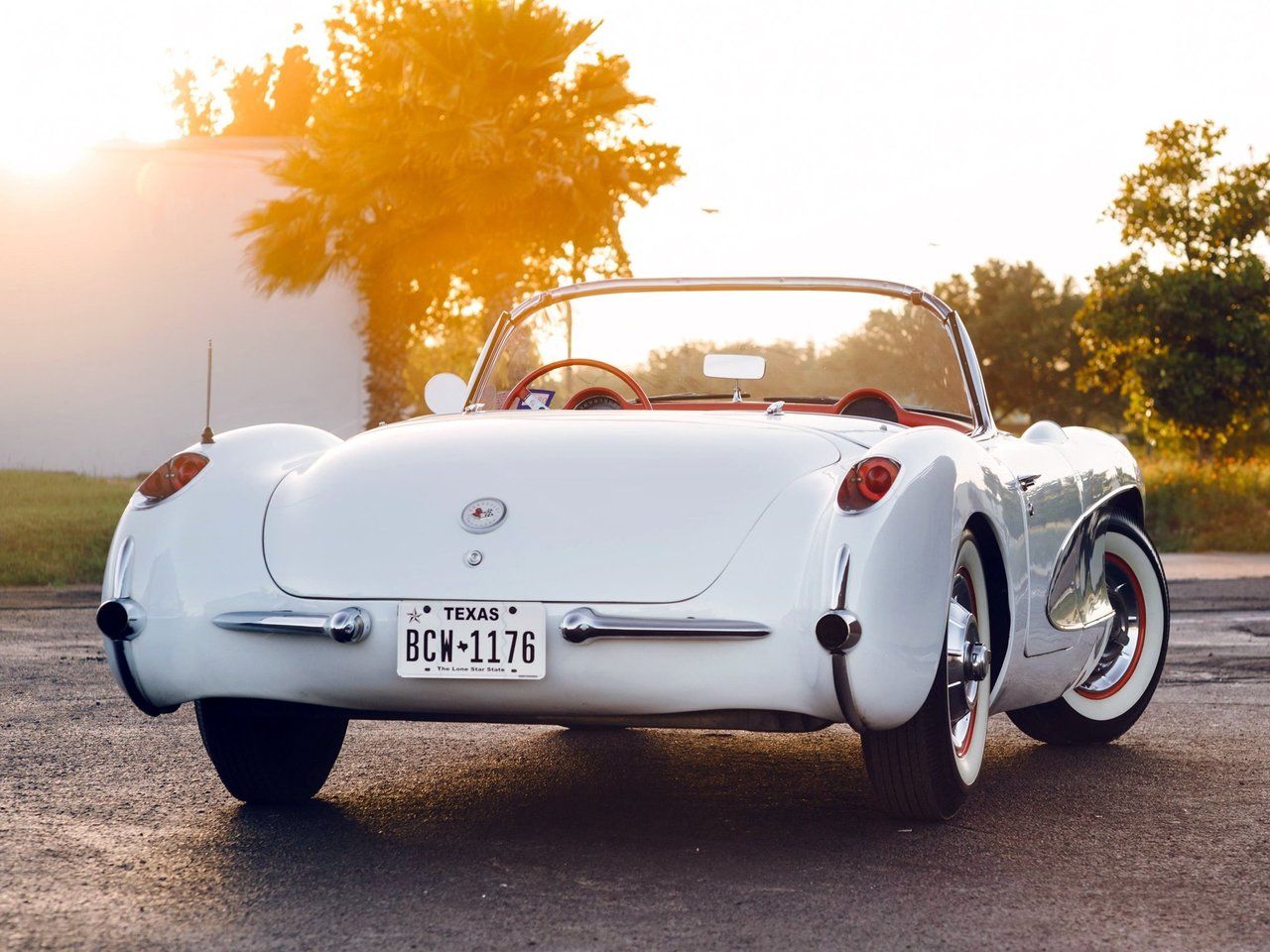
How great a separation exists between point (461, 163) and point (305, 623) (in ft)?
60.2

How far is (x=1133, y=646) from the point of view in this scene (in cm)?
591

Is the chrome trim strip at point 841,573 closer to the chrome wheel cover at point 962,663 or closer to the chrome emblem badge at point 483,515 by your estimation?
the chrome wheel cover at point 962,663

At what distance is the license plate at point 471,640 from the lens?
12.2ft

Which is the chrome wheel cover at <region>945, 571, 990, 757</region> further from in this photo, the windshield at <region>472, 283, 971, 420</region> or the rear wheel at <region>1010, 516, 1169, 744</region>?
the rear wheel at <region>1010, 516, 1169, 744</region>

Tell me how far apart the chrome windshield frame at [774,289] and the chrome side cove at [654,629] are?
1.85m

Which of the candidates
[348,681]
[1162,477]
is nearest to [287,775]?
[348,681]

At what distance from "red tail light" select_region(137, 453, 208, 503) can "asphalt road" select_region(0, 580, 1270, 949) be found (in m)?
0.83

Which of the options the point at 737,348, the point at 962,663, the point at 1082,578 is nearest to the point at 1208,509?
Result: the point at 1082,578

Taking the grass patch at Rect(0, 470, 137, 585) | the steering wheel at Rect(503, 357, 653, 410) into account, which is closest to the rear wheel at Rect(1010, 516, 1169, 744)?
the steering wheel at Rect(503, 357, 653, 410)

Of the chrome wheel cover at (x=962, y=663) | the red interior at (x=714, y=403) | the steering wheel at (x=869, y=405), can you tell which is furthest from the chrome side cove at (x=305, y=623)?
the steering wheel at (x=869, y=405)

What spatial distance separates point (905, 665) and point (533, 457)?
102 cm

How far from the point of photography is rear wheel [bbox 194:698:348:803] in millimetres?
4273

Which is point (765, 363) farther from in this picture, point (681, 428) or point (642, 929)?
point (642, 929)

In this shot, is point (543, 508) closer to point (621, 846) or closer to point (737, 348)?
point (621, 846)
